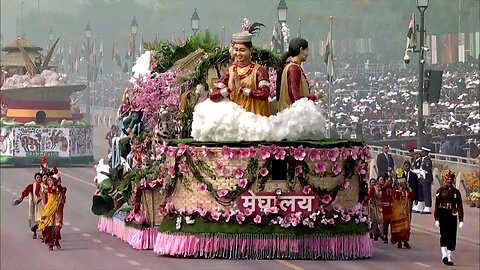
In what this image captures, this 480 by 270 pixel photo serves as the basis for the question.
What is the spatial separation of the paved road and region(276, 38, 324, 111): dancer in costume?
2565 millimetres

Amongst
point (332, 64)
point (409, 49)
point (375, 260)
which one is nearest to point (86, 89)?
point (332, 64)

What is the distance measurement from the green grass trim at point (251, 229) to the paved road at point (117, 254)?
1.51 ft

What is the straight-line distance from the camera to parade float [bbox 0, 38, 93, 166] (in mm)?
46156

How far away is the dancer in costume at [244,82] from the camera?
22.0 meters

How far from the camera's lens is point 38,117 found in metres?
48.4

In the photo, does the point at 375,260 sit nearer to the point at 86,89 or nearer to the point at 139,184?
the point at 139,184

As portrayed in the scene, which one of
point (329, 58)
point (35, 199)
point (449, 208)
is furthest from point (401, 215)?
point (329, 58)

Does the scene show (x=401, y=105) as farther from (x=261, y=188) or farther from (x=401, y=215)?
(x=261, y=188)

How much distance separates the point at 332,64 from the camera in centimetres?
4031

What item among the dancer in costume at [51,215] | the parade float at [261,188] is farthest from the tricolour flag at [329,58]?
the parade float at [261,188]

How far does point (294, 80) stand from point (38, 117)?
1067 inches

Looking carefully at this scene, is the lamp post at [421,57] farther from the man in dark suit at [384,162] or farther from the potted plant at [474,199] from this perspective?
the potted plant at [474,199]

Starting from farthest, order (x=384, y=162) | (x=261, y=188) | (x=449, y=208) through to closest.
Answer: (x=384, y=162)
(x=449, y=208)
(x=261, y=188)

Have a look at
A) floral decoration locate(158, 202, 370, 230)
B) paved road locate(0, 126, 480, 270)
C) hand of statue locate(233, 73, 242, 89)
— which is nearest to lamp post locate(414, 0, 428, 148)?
paved road locate(0, 126, 480, 270)
